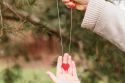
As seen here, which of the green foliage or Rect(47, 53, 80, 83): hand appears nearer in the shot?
Rect(47, 53, 80, 83): hand

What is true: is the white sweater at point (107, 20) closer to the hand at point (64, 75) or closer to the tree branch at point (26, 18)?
the hand at point (64, 75)

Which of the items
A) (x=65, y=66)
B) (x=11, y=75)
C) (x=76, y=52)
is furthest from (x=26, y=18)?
(x=76, y=52)

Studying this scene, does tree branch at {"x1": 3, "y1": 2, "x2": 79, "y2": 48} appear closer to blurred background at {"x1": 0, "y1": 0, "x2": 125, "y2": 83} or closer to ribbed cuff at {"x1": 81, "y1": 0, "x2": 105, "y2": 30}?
blurred background at {"x1": 0, "y1": 0, "x2": 125, "y2": 83}

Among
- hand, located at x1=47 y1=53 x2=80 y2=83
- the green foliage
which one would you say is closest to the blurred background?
the green foliage

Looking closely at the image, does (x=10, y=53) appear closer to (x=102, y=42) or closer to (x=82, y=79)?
(x=82, y=79)

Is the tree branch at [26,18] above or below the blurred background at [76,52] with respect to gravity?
above

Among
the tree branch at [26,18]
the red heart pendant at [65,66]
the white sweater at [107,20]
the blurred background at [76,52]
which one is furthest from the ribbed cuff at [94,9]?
the blurred background at [76,52]

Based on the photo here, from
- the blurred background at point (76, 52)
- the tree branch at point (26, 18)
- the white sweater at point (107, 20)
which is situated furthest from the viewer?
the blurred background at point (76, 52)

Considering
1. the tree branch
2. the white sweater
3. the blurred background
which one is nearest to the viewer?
the white sweater

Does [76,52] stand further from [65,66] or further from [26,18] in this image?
[65,66]
